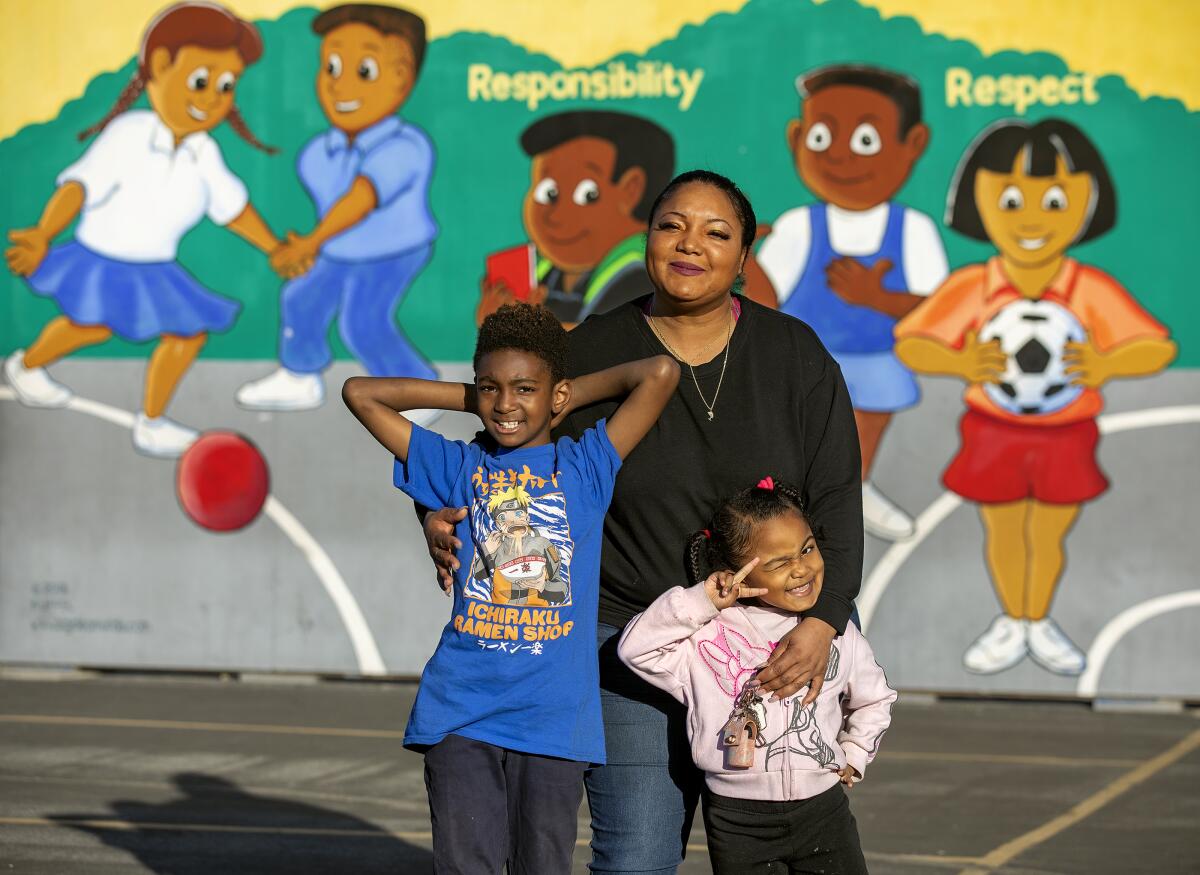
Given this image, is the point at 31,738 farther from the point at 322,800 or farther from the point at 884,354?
the point at 884,354

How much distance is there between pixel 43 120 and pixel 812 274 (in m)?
5.31

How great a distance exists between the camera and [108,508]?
37.9 feet

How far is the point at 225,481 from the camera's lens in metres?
11.4

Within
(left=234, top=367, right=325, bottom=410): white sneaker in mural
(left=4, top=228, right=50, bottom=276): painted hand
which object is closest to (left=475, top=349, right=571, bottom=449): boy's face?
(left=234, top=367, right=325, bottom=410): white sneaker in mural

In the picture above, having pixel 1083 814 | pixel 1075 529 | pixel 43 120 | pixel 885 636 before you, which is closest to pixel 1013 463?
pixel 1075 529

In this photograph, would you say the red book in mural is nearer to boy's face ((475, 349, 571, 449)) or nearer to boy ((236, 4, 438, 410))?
boy ((236, 4, 438, 410))

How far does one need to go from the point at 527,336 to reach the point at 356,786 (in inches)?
183

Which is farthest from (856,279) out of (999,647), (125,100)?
(125,100)

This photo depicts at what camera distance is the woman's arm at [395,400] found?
415 centimetres

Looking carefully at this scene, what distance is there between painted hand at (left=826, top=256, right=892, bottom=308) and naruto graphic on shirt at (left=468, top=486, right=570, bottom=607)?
6945 mm

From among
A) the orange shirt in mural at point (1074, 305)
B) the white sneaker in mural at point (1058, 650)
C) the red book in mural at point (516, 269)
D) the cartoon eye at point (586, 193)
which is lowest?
the white sneaker in mural at point (1058, 650)

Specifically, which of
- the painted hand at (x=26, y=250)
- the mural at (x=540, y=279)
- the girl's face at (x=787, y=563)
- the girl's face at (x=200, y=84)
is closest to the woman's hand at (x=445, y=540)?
the girl's face at (x=787, y=563)

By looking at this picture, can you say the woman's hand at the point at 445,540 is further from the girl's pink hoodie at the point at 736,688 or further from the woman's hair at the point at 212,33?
the woman's hair at the point at 212,33

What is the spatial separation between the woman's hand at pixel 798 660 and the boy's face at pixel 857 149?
23.1ft
